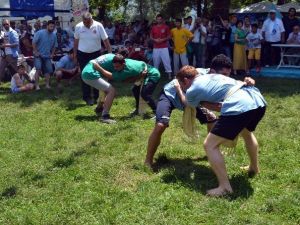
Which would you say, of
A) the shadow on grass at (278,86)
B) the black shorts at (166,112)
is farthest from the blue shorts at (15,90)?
the black shorts at (166,112)

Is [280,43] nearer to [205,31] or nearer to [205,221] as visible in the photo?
[205,31]

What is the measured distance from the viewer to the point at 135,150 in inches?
250

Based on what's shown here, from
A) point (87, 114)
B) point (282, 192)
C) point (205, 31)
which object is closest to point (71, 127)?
point (87, 114)

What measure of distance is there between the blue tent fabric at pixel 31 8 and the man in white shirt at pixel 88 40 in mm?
9187

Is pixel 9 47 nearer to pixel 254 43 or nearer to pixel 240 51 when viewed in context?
pixel 240 51

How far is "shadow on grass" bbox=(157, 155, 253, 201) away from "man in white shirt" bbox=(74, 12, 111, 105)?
13.5ft

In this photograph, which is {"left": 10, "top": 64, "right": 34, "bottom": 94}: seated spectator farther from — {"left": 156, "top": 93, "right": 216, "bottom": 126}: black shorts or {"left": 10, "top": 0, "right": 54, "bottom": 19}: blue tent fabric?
{"left": 156, "top": 93, "right": 216, "bottom": 126}: black shorts

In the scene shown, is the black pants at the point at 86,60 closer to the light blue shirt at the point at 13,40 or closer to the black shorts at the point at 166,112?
the light blue shirt at the point at 13,40

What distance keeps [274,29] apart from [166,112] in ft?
26.9

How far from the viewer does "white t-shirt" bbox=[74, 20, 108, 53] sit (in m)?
9.53

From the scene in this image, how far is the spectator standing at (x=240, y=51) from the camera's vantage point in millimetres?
12820

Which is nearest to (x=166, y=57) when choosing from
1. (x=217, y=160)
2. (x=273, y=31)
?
(x=273, y=31)

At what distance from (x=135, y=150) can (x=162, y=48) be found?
6.50 m

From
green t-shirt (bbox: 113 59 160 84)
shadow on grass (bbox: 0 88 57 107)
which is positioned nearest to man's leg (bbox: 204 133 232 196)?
green t-shirt (bbox: 113 59 160 84)
